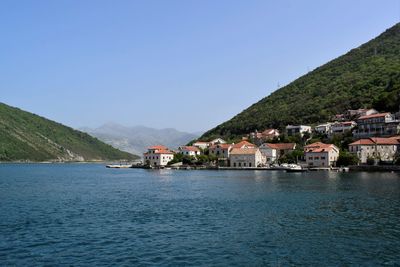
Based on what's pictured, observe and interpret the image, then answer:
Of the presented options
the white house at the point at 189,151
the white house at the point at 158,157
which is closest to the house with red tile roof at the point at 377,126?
the white house at the point at 189,151

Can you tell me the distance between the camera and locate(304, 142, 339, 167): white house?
4021 inches

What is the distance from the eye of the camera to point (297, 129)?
5330 inches

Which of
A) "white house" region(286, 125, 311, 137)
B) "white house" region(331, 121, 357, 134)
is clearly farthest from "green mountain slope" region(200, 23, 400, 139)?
"white house" region(331, 121, 357, 134)

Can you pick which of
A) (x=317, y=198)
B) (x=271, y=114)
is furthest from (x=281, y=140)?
(x=317, y=198)

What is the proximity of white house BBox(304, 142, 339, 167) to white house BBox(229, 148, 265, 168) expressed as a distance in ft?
46.8

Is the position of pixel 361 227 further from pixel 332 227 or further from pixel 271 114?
pixel 271 114

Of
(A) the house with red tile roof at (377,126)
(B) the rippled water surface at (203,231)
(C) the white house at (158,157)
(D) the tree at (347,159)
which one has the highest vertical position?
(A) the house with red tile roof at (377,126)

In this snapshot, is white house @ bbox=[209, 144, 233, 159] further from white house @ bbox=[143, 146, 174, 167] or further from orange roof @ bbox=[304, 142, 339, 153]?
orange roof @ bbox=[304, 142, 339, 153]

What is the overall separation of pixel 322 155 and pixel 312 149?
12.5 ft

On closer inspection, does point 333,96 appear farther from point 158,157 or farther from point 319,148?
point 158,157

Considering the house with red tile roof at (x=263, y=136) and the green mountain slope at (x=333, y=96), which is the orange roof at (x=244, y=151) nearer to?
the house with red tile roof at (x=263, y=136)

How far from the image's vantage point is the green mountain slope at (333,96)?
145125 millimetres

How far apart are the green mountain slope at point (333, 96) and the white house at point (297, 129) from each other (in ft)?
39.4

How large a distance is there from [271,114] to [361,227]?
467ft
